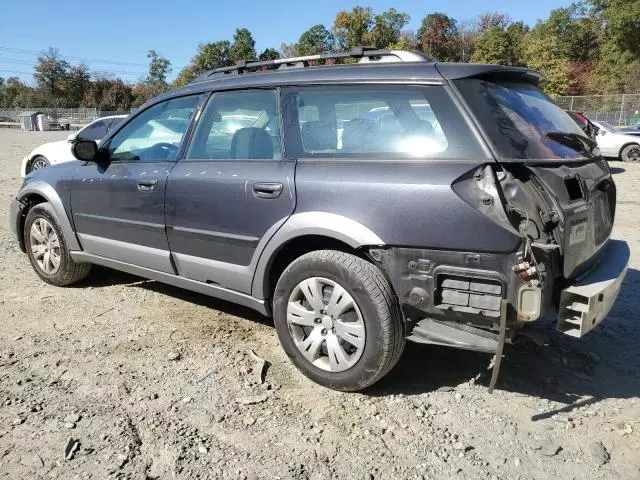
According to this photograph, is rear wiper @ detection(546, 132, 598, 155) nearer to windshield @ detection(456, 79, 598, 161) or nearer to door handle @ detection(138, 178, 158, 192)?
windshield @ detection(456, 79, 598, 161)

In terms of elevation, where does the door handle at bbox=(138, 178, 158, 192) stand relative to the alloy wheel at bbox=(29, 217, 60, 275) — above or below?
above

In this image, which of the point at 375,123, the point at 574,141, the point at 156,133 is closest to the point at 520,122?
the point at 574,141

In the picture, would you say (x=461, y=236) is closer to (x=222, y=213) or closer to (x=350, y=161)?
(x=350, y=161)

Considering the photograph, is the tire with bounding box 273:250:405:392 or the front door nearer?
the tire with bounding box 273:250:405:392

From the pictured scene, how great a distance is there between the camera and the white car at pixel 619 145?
54.0 ft

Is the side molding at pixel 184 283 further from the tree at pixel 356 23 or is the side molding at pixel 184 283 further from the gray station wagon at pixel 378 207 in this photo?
the tree at pixel 356 23

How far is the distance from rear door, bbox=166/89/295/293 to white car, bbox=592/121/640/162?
15.5 meters

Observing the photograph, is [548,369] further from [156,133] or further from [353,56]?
[156,133]

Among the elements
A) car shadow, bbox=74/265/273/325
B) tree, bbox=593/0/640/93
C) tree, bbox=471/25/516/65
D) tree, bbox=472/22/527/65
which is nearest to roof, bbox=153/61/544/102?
car shadow, bbox=74/265/273/325

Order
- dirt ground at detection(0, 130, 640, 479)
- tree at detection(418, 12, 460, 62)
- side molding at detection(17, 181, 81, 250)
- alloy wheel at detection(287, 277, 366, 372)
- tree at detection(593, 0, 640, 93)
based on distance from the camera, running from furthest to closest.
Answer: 1. tree at detection(418, 12, 460, 62)
2. tree at detection(593, 0, 640, 93)
3. side molding at detection(17, 181, 81, 250)
4. alloy wheel at detection(287, 277, 366, 372)
5. dirt ground at detection(0, 130, 640, 479)

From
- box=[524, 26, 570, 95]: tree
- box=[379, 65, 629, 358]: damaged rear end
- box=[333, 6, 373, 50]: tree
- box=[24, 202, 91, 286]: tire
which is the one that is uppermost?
box=[333, 6, 373, 50]: tree

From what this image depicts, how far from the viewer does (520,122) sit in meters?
2.93

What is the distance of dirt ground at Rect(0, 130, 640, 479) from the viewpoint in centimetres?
258

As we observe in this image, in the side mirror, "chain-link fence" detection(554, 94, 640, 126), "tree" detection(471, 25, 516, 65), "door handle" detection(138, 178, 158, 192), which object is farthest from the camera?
"tree" detection(471, 25, 516, 65)
